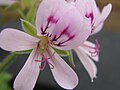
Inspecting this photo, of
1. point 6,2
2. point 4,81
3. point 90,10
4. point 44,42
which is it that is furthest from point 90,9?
point 4,81

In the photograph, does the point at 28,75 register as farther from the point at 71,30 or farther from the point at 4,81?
the point at 4,81

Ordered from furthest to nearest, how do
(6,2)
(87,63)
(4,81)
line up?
(4,81) → (6,2) → (87,63)

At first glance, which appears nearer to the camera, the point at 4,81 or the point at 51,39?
the point at 51,39

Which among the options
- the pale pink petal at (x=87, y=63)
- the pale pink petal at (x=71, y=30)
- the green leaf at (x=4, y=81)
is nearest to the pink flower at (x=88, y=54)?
the pale pink petal at (x=87, y=63)

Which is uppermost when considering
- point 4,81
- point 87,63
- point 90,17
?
point 90,17

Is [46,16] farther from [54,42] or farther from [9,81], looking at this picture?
[9,81]

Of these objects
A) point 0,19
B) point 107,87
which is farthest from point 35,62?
point 0,19

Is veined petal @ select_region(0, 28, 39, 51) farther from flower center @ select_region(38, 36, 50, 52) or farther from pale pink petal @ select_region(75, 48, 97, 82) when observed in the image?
pale pink petal @ select_region(75, 48, 97, 82)
